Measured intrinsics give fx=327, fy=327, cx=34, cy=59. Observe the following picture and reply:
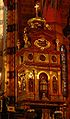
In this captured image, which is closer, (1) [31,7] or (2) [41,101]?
(2) [41,101]

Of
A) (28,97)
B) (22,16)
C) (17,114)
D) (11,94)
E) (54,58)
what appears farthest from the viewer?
(22,16)

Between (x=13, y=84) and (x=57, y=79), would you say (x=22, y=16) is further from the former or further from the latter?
(x=57, y=79)

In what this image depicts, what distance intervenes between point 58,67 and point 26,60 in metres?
1.25

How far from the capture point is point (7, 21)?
53.8 feet

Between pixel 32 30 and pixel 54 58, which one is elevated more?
pixel 32 30

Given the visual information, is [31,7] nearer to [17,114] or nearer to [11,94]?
[11,94]

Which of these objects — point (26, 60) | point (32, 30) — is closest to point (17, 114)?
point (26, 60)

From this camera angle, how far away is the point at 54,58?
483 inches

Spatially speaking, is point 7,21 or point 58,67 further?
point 7,21

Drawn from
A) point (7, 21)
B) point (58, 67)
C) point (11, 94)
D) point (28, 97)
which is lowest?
point (11, 94)

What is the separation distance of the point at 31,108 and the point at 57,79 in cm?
148

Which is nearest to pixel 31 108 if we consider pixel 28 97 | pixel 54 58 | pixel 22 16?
pixel 28 97

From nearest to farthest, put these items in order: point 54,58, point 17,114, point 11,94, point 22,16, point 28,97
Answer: point 17,114 → point 28,97 → point 54,58 → point 11,94 → point 22,16

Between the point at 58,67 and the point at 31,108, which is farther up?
the point at 58,67
